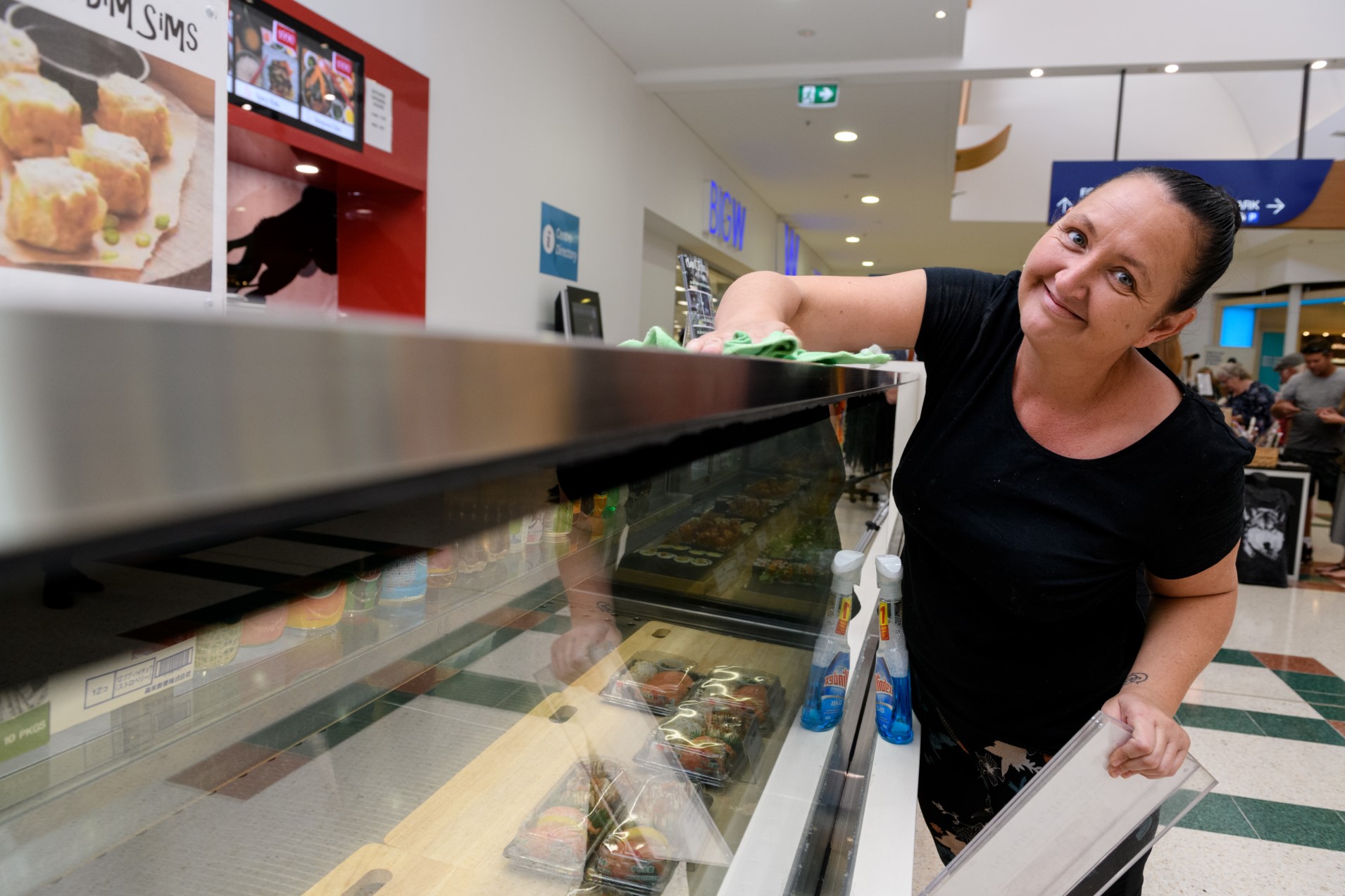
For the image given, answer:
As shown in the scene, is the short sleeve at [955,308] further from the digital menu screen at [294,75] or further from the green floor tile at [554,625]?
the digital menu screen at [294,75]

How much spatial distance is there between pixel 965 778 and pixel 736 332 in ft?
3.99

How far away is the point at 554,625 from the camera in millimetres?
721

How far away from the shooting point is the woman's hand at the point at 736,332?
0.80 meters

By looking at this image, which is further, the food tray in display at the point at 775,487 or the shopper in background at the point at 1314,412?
the shopper in background at the point at 1314,412

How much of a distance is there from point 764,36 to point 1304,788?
4.96 m

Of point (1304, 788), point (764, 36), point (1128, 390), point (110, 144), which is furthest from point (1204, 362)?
point (110, 144)

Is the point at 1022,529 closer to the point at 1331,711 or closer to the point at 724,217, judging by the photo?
the point at 1331,711

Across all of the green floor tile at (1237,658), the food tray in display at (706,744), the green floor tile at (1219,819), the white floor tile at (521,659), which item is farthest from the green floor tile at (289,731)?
the green floor tile at (1237,658)

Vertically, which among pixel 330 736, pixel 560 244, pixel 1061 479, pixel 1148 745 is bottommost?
pixel 1148 745

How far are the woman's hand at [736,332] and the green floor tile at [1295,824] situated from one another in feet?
9.42

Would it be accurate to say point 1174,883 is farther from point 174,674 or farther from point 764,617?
point 174,674

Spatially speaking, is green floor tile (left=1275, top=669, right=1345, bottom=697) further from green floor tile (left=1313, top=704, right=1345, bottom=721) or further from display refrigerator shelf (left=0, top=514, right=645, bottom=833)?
display refrigerator shelf (left=0, top=514, right=645, bottom=833)

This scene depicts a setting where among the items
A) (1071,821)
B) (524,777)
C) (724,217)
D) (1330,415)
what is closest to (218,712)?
(524,777)

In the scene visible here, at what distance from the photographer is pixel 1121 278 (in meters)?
1.23
